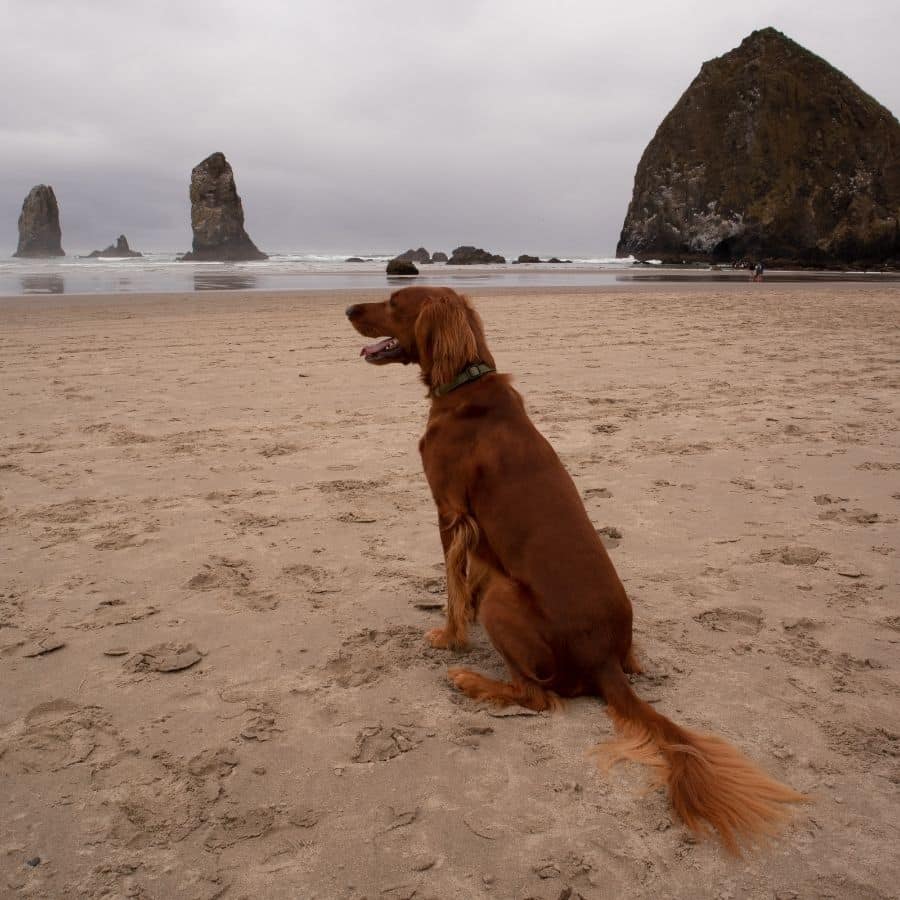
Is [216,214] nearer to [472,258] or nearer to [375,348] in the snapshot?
[472,258]

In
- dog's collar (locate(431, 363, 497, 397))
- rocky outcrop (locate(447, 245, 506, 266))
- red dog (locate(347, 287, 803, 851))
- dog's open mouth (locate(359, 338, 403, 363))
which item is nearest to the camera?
red dog (locate(347, 287, 803, 851))

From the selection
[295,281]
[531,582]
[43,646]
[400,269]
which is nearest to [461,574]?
[531,582]

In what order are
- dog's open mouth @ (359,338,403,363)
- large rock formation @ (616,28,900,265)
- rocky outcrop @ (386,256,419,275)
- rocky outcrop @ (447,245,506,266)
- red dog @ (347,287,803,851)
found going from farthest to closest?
rocky outcrop @ (447,245,506,266) → large rock formation @ (616,28,900,265) → rocky outcrop @ (386,256,419,275) → dog's open mouth @ (359,338,403,363) → red dog @ (347,287,803,851)

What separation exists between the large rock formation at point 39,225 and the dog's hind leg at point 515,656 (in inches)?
3875

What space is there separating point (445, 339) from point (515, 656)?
133 centimetres

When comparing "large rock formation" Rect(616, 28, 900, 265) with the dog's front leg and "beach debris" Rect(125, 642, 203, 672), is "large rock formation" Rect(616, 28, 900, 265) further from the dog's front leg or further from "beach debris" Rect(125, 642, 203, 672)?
"beach debris" Rect(125, 642, 203, 672)

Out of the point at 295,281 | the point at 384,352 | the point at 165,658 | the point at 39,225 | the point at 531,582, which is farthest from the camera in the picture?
the point at 39,225

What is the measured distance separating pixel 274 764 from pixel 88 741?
0.62 m

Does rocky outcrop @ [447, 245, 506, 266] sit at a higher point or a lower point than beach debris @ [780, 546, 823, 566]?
higher

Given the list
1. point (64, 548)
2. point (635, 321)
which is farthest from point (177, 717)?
point (635, 321)

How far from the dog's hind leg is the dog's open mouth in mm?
1242

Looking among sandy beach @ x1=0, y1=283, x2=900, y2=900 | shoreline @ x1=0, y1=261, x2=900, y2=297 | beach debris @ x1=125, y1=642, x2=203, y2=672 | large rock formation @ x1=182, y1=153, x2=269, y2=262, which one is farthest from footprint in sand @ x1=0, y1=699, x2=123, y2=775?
large rock formation @ x1=182, y1=153, x2=269, y2=262

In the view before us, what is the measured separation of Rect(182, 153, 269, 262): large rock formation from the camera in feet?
226

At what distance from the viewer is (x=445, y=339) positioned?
10.1 ft
